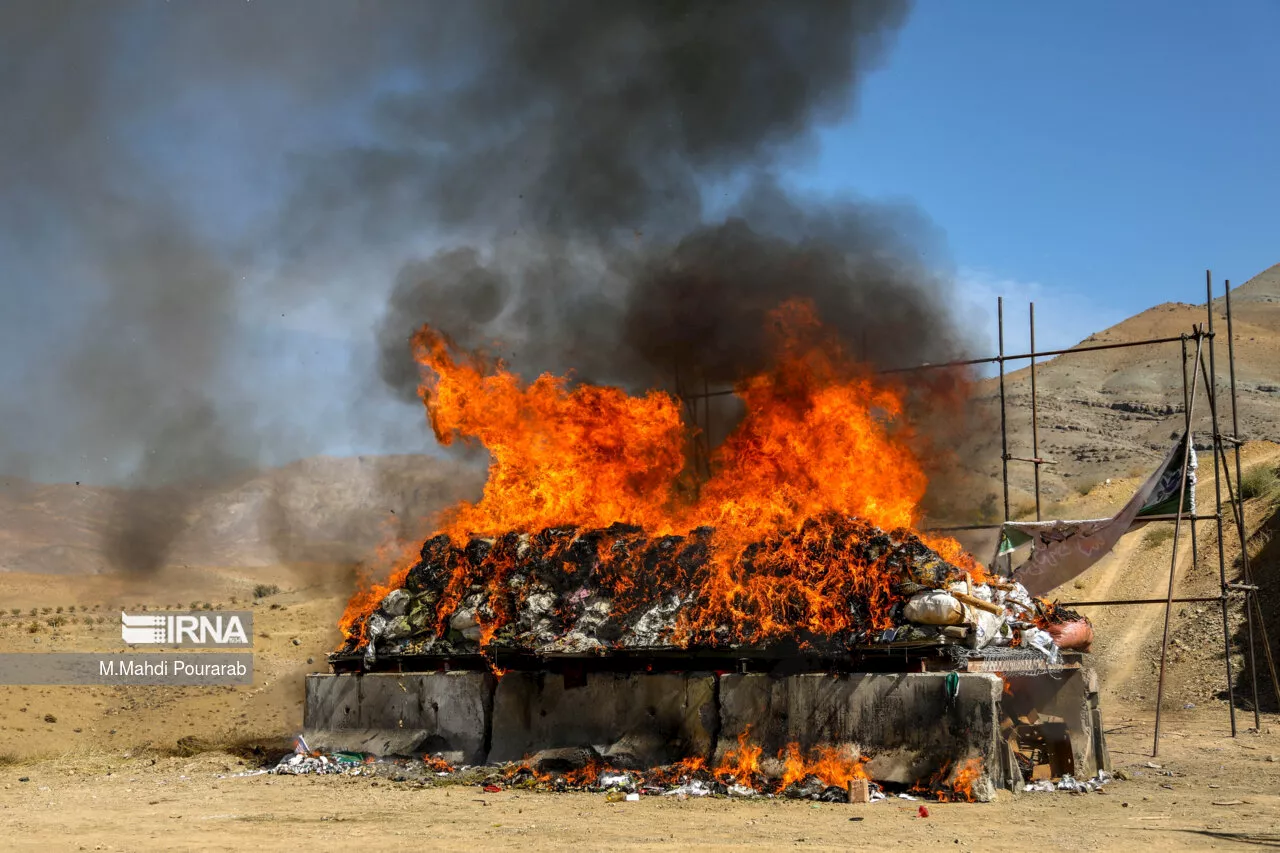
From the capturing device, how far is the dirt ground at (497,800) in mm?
11203

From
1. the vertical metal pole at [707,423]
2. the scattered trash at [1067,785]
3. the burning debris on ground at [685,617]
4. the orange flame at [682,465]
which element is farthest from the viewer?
the vertical metal pole at [707,423]

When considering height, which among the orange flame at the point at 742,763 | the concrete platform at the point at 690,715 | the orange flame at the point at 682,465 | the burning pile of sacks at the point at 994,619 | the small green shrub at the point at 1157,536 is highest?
the orange flame at the point at 682,465

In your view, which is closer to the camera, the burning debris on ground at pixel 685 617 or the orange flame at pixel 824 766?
the orange flame at pixel 824 766

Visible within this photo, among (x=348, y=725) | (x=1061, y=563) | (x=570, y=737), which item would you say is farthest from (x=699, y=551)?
(x=1061, y=563)

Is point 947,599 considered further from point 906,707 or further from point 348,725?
point 348,725

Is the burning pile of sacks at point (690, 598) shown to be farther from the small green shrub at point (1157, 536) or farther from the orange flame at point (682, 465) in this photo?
the small green shrub at point (1157, 536)

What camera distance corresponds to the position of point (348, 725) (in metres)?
A: 17.1

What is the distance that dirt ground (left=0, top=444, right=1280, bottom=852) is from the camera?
1120 cm

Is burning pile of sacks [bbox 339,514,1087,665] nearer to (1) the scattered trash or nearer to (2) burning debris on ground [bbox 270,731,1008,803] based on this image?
(2) burning debris on ground [bbox 270,731,1008,803]

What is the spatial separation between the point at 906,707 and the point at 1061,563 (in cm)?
858

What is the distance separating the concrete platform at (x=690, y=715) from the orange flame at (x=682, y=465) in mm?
951

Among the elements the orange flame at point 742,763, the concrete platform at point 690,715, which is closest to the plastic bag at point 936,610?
the concrete platform at point 690,715

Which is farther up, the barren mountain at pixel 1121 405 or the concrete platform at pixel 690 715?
the barren mountain at pixel 1121 405

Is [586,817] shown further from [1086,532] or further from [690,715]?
[1086,532]
